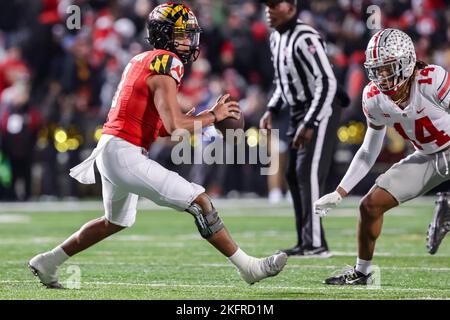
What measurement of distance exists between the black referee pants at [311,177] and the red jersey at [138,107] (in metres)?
2.57

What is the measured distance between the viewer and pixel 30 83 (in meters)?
17.5

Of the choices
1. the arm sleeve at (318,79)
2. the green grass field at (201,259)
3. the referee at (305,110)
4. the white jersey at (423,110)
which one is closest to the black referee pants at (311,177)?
the referee at (305,110)

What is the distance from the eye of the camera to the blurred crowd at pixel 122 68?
16.1 metres

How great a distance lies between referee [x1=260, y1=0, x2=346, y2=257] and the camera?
8.45m

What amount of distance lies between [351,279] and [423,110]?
1.07 meters

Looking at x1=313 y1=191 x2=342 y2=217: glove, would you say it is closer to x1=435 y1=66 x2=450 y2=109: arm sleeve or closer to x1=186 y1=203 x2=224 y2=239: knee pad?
x1=186 y1=203 x2=224 y2=239: knee pad

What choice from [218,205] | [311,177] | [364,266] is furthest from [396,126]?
[218,205]

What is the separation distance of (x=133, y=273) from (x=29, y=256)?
5.25ft

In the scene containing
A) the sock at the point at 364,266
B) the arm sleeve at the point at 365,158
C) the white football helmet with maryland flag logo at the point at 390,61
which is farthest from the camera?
the sock at the point at 364,266

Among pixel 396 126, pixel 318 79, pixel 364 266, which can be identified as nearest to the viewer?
pixel 396 126

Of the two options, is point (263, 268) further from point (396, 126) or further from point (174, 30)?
point (174, 30)

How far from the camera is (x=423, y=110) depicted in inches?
249

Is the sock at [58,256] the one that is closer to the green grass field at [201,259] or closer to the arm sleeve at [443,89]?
the green grass field at [201,259]

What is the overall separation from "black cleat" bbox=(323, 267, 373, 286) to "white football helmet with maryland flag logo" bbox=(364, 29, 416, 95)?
1.10 meters
